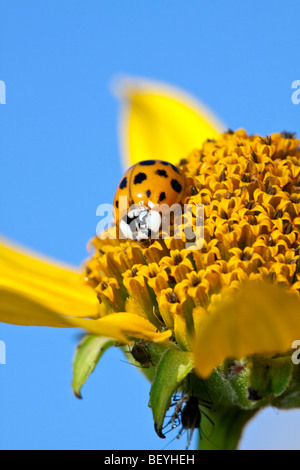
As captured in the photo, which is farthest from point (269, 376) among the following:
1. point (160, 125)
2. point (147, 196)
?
point (160, 125)

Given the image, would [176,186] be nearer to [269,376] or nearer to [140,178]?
[140,178]

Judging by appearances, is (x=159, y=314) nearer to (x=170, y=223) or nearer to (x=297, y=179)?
(x=170, y=223)

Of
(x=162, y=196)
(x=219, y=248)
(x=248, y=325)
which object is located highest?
(x=162, y=196)

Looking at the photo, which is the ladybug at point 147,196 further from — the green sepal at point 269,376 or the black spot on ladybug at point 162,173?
the green sepal at point 269,376

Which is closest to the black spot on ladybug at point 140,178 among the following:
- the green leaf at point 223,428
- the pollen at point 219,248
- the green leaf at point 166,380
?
the pollen at point 219,248

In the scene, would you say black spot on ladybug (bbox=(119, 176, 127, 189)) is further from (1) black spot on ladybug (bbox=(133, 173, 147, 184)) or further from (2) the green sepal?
(2) the green sepal
